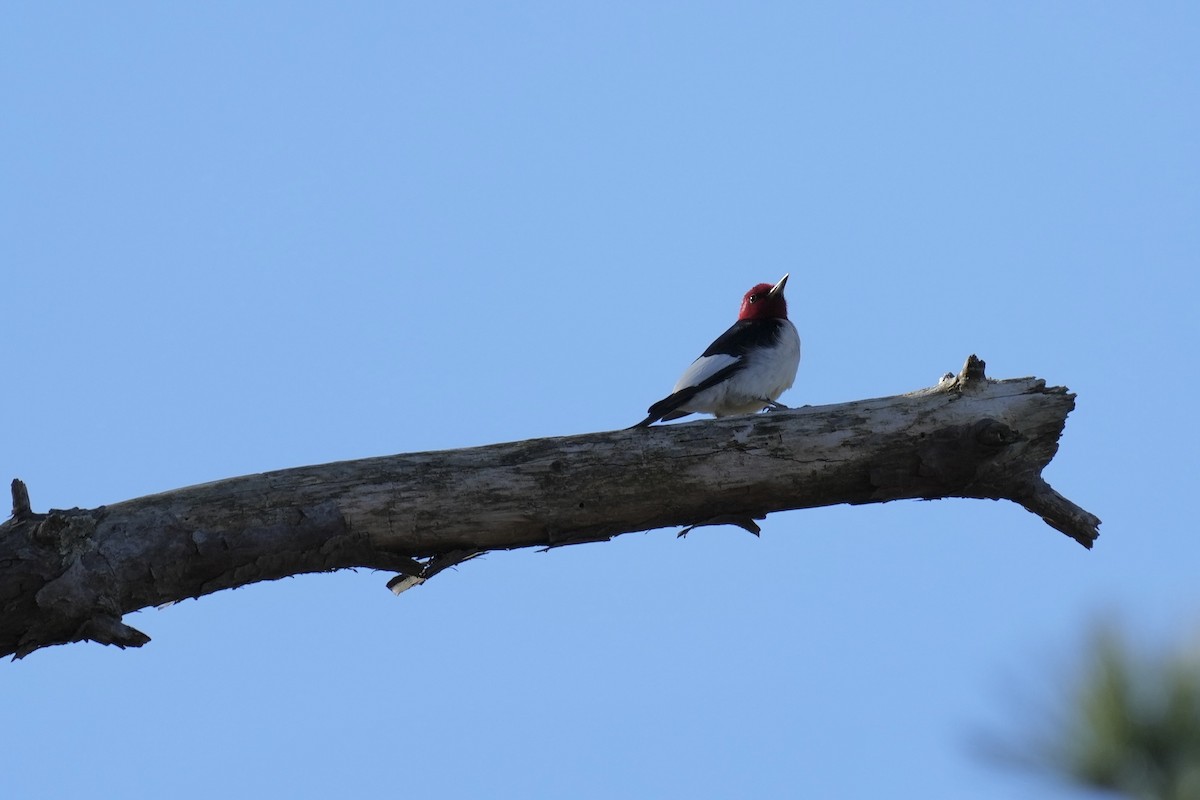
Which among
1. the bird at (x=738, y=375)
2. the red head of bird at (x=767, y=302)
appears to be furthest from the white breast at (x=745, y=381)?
the red head of bird at (x=767, y=302)

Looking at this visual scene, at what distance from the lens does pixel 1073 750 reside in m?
2.88

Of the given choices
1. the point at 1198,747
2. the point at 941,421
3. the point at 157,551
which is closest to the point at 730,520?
the point at 941,421

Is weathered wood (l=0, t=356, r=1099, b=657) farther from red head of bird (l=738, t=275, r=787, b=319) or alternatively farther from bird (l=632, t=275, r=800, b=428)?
red head of bird (l=738, t=275, r=787, b=319)

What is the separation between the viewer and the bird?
760 cm

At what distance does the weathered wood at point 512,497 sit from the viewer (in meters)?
4.99

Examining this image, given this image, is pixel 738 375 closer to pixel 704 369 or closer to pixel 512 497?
pixel 704 369

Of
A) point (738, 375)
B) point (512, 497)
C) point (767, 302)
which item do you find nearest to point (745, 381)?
point (738, 375)

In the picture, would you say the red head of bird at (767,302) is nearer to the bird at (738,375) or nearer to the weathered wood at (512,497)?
the bird at (738,375)

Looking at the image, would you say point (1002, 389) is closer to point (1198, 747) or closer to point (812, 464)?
point (812, 464)

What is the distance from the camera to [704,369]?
308 inches

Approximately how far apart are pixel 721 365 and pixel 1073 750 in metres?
5.00

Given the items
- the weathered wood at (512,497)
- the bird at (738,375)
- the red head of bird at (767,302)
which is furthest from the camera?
the red head of bird at (767,302)

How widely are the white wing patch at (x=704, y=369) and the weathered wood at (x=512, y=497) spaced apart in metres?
1.96

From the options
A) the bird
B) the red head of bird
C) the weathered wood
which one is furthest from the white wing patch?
the weathered wood
